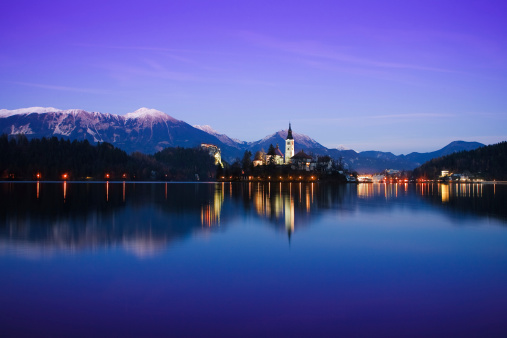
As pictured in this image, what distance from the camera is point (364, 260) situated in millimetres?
14234

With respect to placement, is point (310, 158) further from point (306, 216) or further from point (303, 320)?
point (303, 320)

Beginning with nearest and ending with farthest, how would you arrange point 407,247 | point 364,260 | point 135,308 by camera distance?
1. point 135,308
2. point 364,260
3. point 407,247

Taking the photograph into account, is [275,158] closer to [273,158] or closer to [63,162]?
[273,158]

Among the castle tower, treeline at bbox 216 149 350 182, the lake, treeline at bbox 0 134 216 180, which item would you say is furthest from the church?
the lake

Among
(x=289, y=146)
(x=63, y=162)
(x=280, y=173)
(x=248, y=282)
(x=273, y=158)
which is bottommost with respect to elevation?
(x=248, y=282)

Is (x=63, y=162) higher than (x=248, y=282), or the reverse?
(x=63, y=162)

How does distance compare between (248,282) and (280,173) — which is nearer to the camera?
(248,282)

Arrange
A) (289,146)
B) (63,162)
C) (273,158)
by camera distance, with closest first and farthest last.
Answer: (63,162) → (273,158) → (289,146)

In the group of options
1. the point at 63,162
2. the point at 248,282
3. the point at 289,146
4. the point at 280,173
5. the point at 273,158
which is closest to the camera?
the point at 248,282

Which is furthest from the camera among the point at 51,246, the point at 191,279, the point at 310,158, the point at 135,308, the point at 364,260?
the point at 310,158

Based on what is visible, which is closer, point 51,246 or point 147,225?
point 51,246

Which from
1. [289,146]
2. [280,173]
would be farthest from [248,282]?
[289,146]

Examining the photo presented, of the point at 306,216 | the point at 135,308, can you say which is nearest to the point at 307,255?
the point at 135,308

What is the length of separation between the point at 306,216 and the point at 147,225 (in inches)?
456
